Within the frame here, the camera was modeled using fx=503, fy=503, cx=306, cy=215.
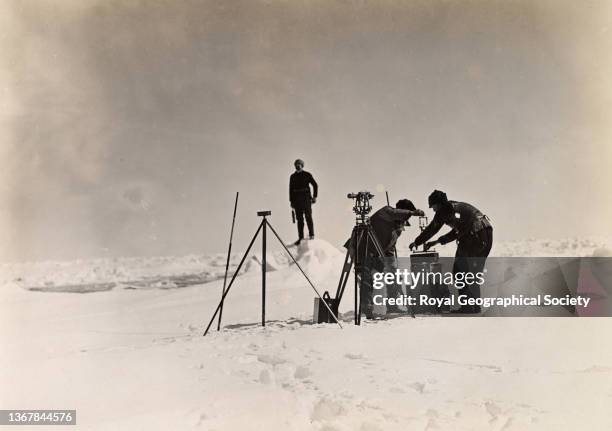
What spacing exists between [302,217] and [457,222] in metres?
3.63

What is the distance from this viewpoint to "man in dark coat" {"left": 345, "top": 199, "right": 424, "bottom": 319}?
589cm

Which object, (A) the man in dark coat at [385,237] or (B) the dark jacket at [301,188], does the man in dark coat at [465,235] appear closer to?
(A) the man in dark coat at [385,237]

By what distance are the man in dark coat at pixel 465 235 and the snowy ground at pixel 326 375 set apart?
594 mm

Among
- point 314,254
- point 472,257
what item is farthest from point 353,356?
point 314,254

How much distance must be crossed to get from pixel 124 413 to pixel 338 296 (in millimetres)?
2711

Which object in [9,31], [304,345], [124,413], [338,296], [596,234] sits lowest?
[124,413]

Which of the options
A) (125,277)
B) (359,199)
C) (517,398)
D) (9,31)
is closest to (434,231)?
(359,199)

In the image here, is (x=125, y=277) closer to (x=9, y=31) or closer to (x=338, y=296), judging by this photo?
(x=9, y=31)

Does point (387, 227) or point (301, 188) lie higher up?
point (301, 188)

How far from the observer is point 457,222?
5.93 metres

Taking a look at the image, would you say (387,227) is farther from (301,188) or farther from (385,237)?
(301,188)

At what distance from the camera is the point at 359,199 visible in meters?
5.55

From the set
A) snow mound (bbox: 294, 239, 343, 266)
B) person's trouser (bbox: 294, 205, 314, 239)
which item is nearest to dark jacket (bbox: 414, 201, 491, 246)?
person's trouser (bbox: 294, 205, 314, 239)

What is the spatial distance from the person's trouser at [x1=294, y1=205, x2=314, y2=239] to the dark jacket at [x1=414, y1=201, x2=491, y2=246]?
3.28m
